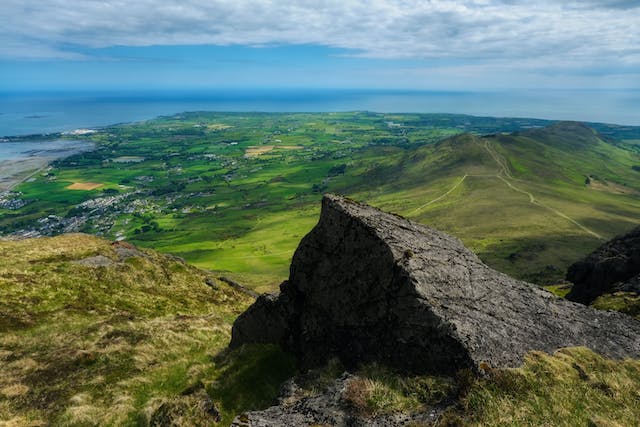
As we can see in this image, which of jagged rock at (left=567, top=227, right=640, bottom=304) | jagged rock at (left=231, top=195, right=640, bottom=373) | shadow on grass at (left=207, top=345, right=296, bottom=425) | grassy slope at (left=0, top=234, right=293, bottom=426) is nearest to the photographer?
jagged rock at (left=231, top=195, right=640, bottom=373)

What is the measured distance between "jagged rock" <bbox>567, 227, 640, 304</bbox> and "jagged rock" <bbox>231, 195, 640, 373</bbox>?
31909mm

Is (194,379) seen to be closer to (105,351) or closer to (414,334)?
(105,351)

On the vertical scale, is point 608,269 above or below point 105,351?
above

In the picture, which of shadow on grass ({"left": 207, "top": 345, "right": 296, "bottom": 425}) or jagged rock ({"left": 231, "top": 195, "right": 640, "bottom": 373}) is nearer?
jagged rock ({"left": 231, "top": 195, "right": 640, "bottom": 373})

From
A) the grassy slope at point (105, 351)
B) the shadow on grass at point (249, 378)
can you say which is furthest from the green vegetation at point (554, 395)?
the grassy slope at point (105, 351)

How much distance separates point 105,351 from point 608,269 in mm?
60350

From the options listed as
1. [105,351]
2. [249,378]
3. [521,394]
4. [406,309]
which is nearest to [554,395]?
[521,394]

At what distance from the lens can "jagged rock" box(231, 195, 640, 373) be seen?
61.9ft

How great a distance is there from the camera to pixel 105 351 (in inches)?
1181

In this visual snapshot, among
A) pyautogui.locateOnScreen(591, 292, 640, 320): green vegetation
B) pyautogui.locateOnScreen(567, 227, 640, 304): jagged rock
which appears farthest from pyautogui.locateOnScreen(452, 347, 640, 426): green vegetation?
pyautogui.locateOnScreen(567, 227, 640, 304): jagged rock

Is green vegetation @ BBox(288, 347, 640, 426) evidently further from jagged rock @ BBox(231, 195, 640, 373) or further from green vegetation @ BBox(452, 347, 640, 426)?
jagged rock @ BBox(231, 195, 640, 373)

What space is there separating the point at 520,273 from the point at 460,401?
483 ft

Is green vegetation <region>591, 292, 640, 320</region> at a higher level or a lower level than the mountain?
lower

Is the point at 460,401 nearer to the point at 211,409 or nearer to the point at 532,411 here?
the point at 532,411
